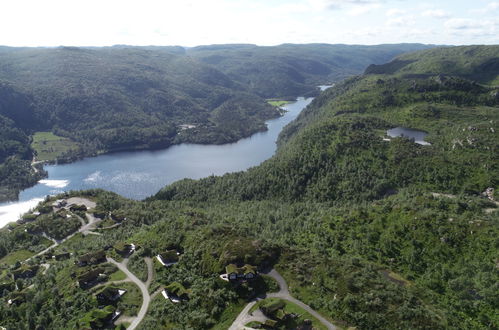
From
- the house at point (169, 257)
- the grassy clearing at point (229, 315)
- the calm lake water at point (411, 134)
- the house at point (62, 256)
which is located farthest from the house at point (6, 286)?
the calm lake water at point (411, 134)

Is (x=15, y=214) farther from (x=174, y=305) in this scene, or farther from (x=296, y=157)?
(x=174, y=305)

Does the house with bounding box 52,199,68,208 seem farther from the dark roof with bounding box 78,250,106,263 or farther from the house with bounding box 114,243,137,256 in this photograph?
the house with bounding box 114,243,137,256

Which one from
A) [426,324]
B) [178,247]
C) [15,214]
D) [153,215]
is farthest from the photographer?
[15,214]

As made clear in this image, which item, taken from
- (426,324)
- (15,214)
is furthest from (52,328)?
(15,214)

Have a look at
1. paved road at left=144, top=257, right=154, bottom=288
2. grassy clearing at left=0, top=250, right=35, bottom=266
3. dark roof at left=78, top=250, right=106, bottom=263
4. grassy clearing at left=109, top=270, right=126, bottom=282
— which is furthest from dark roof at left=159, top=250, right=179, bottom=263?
grassy clearing at left=0, top=250, right=35, bottom=266

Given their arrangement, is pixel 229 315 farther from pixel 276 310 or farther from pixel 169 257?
pixel 169 257

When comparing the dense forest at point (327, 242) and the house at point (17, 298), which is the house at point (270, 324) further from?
the house at point (17, 298)
